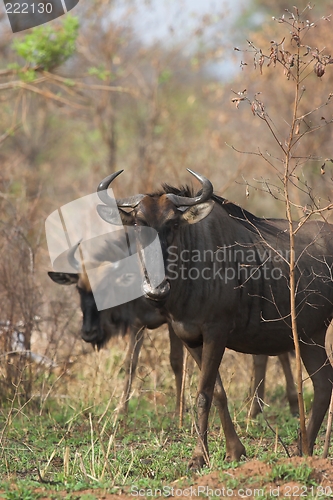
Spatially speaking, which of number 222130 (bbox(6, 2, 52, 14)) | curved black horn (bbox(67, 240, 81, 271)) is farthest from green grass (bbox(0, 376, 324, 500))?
number 222130 (bbox(6, 2, 52, 14))

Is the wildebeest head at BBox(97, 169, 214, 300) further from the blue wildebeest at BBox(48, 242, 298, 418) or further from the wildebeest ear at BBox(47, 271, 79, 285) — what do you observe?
the wildebeest ear at BBox(47, 271, 79, 285)

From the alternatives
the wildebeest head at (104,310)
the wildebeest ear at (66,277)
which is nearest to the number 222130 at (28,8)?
the wildebeest head at (104,310)

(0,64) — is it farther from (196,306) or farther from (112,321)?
(196,306)

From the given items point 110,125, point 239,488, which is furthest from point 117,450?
point 110,125

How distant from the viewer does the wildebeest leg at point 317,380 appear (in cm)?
549

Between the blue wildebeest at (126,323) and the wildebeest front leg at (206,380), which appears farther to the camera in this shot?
the blue wildebeest at (126,323)

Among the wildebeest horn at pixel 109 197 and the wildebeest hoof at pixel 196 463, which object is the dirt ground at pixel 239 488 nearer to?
the wildebeest hoof at pixel 196 463

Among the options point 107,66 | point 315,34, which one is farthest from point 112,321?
point 107,66

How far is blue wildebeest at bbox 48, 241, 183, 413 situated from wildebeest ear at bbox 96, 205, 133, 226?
6.07 feet

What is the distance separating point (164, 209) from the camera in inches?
207

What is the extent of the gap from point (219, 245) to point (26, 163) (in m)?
13.7

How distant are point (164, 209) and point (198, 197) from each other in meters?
0.29

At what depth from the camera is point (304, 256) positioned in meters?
5.69

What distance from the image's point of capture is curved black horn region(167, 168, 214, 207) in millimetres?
5297
